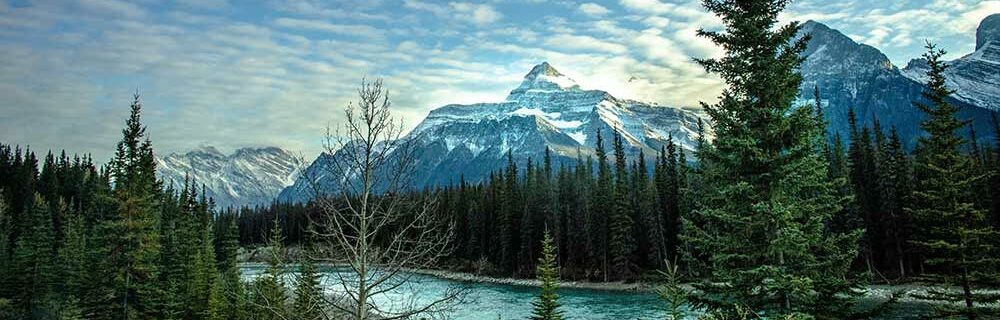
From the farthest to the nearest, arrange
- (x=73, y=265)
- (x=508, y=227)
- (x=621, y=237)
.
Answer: (x=508, y=227), (x=621, y=237), (x=73, y=265)

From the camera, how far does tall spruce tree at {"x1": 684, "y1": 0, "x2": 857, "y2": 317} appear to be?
12898 mm

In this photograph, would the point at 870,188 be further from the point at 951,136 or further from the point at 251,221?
the point at 251,221

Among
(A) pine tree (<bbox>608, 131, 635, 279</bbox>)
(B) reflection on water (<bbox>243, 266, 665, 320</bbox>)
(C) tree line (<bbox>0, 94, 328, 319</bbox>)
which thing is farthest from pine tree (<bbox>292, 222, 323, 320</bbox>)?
(A) pine tree (<bbox>608, 131, 635, 279</bbox>)

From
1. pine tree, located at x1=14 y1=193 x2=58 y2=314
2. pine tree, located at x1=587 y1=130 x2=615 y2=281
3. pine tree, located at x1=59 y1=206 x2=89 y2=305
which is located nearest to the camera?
pine tree, located at x1=59 y1=206 x2=89 y2=305

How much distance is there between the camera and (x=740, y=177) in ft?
45.9

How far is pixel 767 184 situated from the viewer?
45.2ft

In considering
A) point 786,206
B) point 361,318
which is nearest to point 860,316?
point 786,206

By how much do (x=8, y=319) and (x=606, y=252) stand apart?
176 ft

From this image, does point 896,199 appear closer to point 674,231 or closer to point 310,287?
point 674,231

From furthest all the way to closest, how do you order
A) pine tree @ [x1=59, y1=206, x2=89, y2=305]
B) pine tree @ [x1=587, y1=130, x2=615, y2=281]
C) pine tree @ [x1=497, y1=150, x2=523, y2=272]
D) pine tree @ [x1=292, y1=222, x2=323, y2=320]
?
pine tree @ [x1=497, y1=150, x2=523, y2=272], pine tree @ [x1=587, y1=130, x2=615, y2=281], pine tree @ [x1=59, y1=206, x2=89, y2=305], pine tree @ [x1=292, y1=222, x2=323, y2=320]

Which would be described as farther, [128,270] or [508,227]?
[508,227]

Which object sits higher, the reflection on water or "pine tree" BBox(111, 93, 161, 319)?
"pine tree" BBox(111, 93, 161, 319)

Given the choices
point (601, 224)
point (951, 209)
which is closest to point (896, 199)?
point (601, 224)

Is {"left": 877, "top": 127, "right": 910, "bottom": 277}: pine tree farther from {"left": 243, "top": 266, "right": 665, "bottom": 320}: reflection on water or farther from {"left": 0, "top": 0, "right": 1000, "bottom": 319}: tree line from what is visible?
{"left": 243, "top": 266, "right": 665, "bottom": 320}: reflection on water
